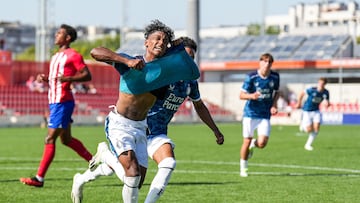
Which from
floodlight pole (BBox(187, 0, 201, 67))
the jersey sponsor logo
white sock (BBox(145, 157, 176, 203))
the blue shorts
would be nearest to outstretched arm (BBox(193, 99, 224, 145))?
the jersey sponsor logo

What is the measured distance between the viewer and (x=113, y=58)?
314 inches

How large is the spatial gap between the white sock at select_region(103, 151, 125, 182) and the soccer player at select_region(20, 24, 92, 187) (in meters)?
3.43

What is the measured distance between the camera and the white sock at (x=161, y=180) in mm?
8883

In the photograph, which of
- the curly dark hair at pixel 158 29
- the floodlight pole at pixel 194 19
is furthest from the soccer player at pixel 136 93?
the floodlight pole at pixel 194 19

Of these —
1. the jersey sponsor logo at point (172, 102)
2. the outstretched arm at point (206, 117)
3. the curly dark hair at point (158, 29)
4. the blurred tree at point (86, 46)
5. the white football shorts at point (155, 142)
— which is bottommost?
the blurred tree at point (86, 46)

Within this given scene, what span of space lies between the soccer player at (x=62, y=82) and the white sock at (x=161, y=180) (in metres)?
3.74

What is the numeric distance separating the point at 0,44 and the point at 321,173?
1675 inches

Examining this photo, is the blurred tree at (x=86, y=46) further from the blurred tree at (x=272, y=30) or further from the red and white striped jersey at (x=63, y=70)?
the red and white striped jersey at (x=63, y=70)

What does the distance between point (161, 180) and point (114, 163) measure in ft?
1.78

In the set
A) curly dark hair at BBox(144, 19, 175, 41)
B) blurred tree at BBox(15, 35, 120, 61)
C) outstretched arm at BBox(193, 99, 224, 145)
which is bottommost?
blurred tree at BBox(15, 35, 120, 61)

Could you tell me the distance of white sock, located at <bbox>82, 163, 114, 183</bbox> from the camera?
932 cm

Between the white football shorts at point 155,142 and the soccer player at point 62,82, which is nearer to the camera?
the white football shorts at point 155,142

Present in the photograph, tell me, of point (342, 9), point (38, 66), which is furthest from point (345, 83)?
point (342, 9)

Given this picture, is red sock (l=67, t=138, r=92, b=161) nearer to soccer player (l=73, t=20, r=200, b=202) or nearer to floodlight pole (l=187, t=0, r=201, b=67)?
soccer player (l=73, t=20, r=200, b=202)
